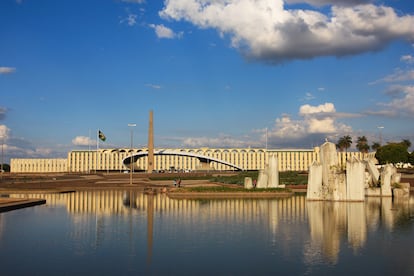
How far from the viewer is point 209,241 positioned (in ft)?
56.3

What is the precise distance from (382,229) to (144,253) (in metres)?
11.3

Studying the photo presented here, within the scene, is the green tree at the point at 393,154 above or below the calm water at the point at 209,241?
above

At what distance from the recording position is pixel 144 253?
15250 millimetres

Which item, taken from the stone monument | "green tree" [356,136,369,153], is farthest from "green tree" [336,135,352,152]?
the stone monument

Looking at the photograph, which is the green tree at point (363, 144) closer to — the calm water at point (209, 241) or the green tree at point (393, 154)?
the green tree at point (393, 154)

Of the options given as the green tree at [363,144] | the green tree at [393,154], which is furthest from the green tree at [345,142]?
the green tree at [393,154]

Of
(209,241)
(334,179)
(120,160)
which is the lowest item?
(209,241)

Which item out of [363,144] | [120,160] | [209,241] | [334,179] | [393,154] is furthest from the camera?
[120,160]

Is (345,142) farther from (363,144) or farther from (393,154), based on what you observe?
(393,154)

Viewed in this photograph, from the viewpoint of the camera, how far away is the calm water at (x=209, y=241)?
13.3m

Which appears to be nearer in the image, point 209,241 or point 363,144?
point 209,241

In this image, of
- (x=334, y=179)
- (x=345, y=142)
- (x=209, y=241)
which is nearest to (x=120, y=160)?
(x=345, y=142)

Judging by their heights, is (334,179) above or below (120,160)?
below

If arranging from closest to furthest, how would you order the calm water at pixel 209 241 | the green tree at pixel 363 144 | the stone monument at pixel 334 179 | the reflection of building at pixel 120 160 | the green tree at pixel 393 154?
the calm water at pixel 209 241 < the stone monument at pixel 334 179 < the green tree at pixel 393 154 < the green tree at pixel 363 144 < the reflection of building at pixel 120 160
